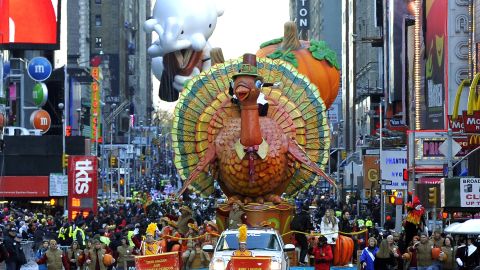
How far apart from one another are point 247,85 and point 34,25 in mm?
46963

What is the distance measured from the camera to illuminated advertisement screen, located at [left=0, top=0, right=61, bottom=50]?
73.8 m

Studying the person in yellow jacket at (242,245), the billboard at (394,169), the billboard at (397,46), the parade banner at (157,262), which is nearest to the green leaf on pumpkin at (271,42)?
the billboard at (394,169)

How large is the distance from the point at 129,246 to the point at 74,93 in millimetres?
67955

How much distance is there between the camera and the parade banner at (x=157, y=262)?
2598cm

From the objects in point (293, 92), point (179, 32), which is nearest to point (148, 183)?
point (179, 32)

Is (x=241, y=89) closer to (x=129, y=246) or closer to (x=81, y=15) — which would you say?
(x=129, y=246)

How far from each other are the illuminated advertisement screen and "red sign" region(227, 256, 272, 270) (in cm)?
5117

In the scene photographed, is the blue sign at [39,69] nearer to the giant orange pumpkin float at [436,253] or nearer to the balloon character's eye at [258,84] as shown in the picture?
the balloon character's eye at [258,84]

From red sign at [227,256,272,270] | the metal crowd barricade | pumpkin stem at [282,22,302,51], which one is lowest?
the metal crowd barricade

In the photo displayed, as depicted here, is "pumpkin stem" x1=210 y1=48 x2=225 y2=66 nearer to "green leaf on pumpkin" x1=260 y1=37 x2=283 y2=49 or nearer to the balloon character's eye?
"green leaf on pumpkin" x1=260 y1=37 x2=283 y2=49

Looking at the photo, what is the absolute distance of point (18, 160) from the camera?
70250 mm

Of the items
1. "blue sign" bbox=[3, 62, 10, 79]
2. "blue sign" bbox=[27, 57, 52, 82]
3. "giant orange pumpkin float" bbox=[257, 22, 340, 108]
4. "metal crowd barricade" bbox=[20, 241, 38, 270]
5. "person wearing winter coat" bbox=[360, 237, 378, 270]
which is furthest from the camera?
"blue sign" bbox=[3, 62, 10, 79]

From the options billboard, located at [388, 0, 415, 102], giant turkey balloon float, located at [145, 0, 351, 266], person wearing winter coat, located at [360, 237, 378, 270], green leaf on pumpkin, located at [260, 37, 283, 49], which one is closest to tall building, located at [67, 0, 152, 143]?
billboard, located at [388, 0, 415, 102]

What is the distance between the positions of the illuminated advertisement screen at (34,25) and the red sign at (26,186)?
7.74 m
